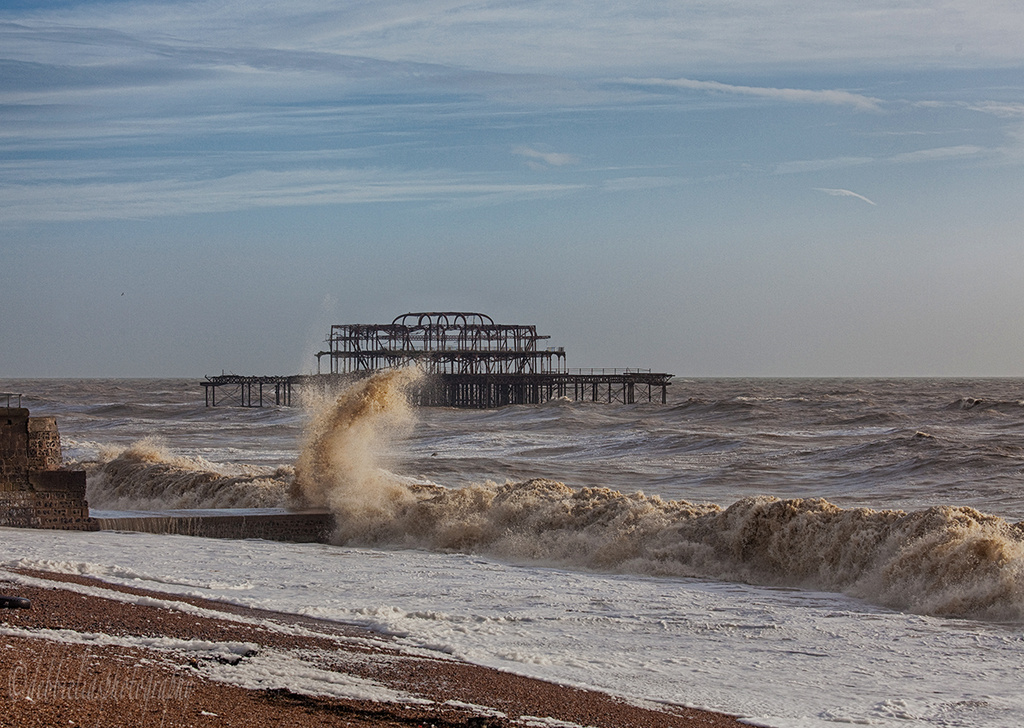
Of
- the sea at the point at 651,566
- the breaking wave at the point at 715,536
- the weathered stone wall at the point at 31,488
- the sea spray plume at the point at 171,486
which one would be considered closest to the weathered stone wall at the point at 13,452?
the weathered stone wall at the point at 31,488

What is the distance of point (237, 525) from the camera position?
59.4ft

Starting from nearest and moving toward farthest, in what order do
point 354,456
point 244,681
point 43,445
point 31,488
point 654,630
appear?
point 244,681 < point 654,630 < point 31,488 < point 43,445 < point 354,456

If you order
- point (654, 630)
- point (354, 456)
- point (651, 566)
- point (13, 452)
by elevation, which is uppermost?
point (13, 452)

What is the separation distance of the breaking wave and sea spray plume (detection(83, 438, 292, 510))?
1028mm

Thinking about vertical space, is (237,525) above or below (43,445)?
below

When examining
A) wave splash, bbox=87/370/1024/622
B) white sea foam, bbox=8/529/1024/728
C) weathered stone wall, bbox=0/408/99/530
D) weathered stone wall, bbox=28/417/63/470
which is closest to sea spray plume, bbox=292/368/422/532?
wave splash, bbox=87/370/1024/622

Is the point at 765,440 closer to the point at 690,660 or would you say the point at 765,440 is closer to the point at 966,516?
the point at 966,516

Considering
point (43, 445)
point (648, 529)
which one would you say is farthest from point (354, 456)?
point (648, 529)

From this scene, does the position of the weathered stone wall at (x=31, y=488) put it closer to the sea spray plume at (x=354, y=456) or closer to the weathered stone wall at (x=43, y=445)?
the weathered stone wall at (x=43, y=445)

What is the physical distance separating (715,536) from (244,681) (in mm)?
9278

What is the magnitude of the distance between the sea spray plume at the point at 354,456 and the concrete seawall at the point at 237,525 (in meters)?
0.48

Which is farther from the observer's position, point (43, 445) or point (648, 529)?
point (43, 445)

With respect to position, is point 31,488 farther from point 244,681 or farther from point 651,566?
point 244,681

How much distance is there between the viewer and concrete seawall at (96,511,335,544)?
17.8 m
